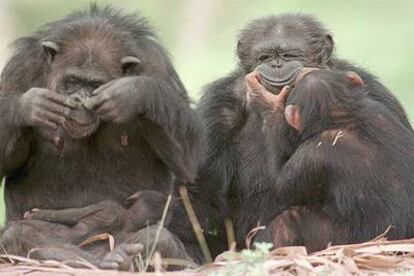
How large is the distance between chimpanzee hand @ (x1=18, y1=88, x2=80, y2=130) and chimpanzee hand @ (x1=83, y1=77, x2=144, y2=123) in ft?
0.41

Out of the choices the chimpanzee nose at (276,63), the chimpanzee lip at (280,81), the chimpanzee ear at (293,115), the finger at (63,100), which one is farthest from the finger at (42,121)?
the chimpanzee nose at (276,63)

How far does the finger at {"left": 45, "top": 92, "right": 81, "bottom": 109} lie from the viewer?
30.0 feet

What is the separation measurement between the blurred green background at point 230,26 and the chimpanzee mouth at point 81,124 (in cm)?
738

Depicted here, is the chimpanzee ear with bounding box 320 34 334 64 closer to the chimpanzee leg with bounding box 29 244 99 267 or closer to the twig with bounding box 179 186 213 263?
the twig with bounding box 179 186 213 263

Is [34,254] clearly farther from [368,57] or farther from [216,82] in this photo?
[368,57]

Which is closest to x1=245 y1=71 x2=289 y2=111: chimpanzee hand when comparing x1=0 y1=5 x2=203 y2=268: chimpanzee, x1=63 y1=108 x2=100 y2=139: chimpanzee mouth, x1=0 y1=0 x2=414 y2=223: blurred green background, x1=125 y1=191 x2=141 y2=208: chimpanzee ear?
x1=0 y1=5 x2=203 y2=268: chimpanzee

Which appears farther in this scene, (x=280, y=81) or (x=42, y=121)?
(x=280, y=81)

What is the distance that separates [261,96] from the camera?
10.1m

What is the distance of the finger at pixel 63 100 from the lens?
30.0 ft

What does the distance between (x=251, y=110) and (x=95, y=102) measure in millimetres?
1617

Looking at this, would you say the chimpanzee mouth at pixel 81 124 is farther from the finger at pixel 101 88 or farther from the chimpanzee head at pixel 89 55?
the finger at pixel 101 88

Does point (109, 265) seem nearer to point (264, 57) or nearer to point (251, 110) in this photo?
point (251, 110)

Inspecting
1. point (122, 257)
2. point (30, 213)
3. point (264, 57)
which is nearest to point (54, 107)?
point (30, 213)

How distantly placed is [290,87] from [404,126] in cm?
81
